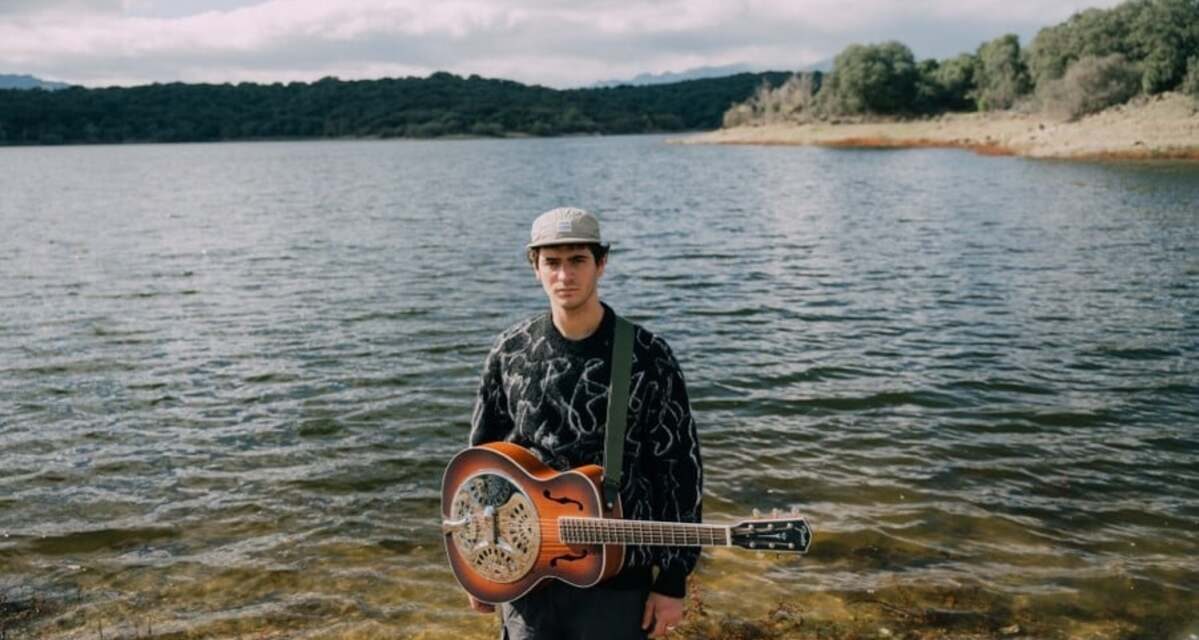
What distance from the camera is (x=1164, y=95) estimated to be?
291 feet

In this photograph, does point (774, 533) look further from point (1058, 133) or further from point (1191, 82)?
point (1191, 82)

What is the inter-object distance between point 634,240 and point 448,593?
87.6 ft

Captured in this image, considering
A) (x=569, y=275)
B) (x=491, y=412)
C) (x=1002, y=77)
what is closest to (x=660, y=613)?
(x=491, y=412)

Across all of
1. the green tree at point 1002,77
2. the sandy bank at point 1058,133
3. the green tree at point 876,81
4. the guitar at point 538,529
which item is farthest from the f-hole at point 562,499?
the green tree at point 876,81

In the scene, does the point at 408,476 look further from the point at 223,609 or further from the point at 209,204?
the point at 209,204

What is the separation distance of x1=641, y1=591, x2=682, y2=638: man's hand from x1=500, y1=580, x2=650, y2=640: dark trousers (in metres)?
0.04

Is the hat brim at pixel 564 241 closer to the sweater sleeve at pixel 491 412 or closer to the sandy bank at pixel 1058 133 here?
the sweater sleeve at pixel 491 412

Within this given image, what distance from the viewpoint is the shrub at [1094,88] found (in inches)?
3595

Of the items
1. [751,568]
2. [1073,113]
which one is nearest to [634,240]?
[751,568]

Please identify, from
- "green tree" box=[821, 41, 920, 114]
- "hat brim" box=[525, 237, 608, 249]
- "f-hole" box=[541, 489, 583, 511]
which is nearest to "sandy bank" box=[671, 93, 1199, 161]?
"green tree" box=[821, 41, 920, 114]

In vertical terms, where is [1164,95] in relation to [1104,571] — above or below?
above

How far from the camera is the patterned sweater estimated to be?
13.4 ft

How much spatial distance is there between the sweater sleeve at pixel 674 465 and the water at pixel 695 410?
147 inches

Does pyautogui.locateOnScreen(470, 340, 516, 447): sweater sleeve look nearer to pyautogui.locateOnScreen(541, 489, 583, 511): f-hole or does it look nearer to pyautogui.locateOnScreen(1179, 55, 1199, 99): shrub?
pyautogui.locateOnScreen(541, 489, 583, 511): f-hole
